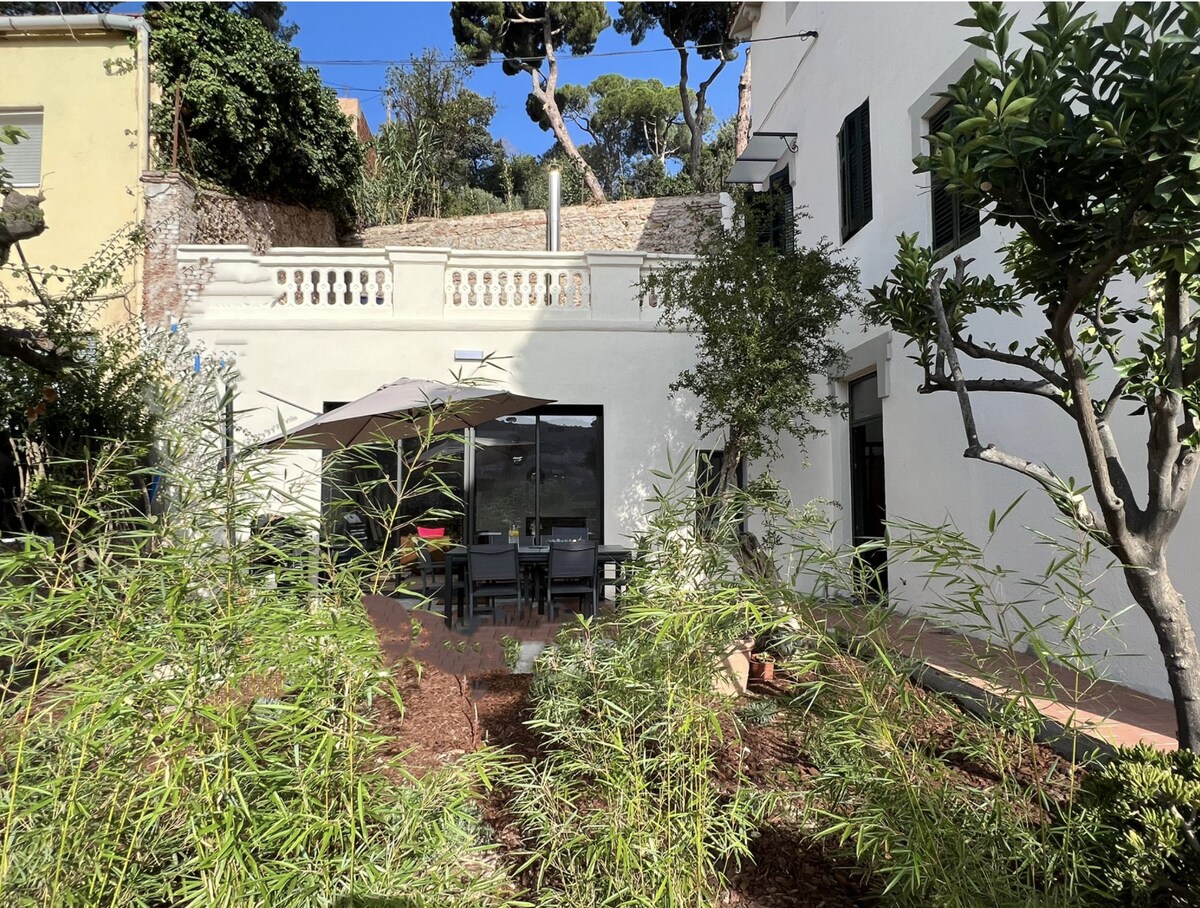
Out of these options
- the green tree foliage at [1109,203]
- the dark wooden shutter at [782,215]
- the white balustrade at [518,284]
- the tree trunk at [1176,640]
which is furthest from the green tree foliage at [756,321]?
the tree trunk at [1176,640]

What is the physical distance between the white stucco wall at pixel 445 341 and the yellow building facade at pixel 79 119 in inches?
63.5

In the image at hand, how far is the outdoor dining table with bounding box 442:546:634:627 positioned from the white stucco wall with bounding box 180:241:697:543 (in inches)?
80.1

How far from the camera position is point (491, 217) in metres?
16.7

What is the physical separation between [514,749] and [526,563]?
13.2ft

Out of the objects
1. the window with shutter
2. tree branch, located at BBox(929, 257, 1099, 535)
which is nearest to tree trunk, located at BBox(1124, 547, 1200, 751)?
tree branch, located at BBox(929, 257, 1099, 535)

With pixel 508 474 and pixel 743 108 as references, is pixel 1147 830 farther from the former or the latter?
pixel 743 108

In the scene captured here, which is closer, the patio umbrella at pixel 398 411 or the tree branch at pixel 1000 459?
the tree branch at pixel 1000 459

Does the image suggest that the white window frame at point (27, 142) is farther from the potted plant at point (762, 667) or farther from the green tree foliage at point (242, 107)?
the potted plant at point (762, 667)

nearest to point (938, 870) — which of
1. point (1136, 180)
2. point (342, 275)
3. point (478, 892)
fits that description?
point (478, 892)

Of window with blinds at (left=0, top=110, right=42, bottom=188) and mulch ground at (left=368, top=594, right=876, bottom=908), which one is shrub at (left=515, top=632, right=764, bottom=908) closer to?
mulch ground at (left=368, top=594, right=876, bottom=908)

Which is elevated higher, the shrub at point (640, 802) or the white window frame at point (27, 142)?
the white window frame at point (27, 142)

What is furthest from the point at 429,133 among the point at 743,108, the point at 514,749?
the point at 514,749

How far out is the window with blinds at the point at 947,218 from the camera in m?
6.36

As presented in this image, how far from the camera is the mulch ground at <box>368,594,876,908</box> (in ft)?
8.80
